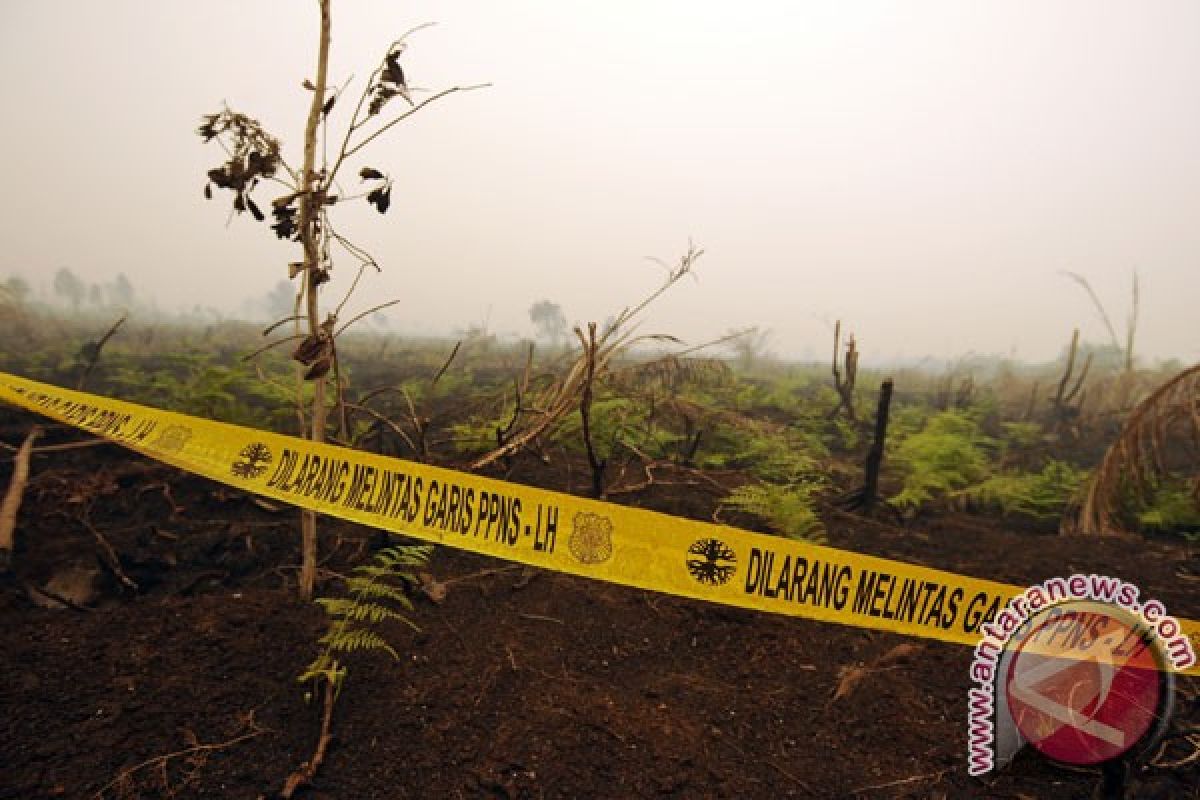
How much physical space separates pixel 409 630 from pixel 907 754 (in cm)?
207

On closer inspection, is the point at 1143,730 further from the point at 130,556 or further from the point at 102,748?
the point at 130,556

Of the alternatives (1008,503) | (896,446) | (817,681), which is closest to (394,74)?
(817,681)

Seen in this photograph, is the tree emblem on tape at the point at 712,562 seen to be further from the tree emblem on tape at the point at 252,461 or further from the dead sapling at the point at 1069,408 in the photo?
the dead sapling at the point at 1069,408

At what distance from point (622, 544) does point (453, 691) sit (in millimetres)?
878

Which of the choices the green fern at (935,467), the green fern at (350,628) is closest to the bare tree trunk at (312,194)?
the green fern at (350,628)

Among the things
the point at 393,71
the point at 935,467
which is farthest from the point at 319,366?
the point at 935,467

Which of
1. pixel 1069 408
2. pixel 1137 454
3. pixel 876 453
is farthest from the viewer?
pixel 1069 408

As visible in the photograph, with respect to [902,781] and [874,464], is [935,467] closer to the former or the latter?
[874,464]

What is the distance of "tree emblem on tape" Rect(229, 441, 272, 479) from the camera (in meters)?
2.54

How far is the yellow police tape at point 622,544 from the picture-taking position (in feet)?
7.53

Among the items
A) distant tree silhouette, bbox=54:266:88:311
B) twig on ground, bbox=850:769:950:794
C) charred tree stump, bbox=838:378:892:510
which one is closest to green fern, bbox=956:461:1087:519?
charred tree stump, bbox=838:378:892:510

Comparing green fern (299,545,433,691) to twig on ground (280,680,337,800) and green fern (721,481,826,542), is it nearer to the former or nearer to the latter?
twig on ground (280,680,337,800)

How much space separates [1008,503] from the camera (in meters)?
5.33

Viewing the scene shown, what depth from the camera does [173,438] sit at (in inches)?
110
